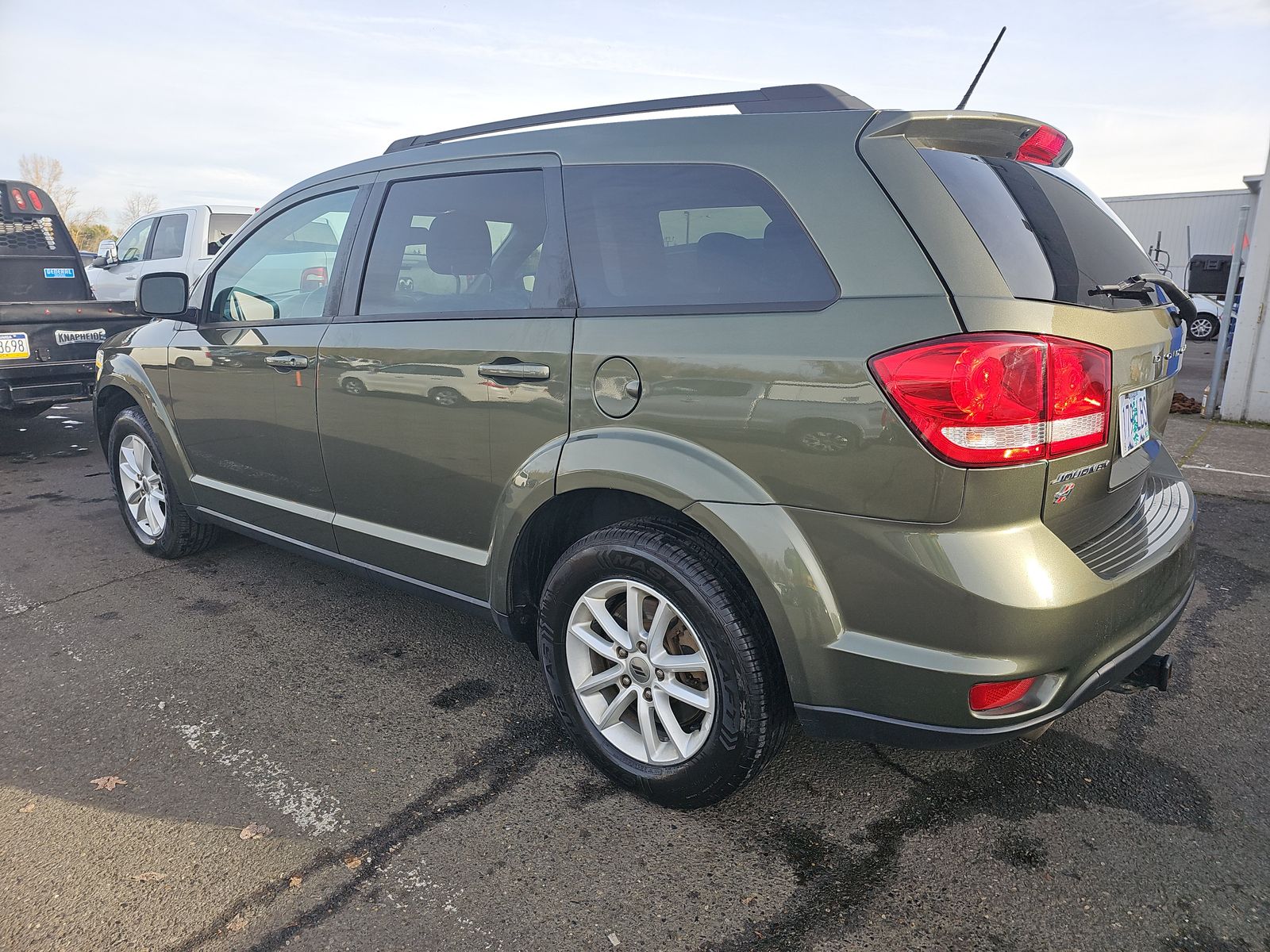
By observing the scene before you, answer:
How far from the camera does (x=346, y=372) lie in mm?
2990

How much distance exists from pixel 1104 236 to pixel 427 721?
2.46m

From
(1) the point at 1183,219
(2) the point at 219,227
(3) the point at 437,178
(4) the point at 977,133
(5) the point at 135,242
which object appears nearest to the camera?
(4) the point at 977,133

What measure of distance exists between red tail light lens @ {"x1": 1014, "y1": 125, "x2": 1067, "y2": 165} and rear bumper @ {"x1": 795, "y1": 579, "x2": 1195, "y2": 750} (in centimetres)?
125

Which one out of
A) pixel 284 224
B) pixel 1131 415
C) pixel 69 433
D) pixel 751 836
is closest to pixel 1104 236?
pixel 1131 415

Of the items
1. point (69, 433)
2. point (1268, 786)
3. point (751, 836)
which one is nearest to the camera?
point (751, 836)

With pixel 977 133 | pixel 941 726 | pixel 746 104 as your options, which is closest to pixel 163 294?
pixel 746 104

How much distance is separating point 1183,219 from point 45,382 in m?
25.1

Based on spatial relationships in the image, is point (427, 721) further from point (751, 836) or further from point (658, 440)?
point (658, 440)

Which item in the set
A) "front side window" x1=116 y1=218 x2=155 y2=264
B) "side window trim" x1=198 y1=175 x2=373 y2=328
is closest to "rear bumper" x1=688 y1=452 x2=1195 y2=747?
"side window trim" x1=198 y1=175 x2=373 y2=328

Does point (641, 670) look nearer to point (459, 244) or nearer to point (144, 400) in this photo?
point (459, 244)

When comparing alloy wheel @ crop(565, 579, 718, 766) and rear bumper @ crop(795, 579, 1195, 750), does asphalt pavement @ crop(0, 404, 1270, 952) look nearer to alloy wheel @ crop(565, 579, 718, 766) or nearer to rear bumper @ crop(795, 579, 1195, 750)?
alloy wheel @ crop(565, 579, 718, 766)

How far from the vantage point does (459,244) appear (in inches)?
111

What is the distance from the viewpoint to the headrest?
9.00 feet

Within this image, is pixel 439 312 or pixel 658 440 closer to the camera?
pixel 658 440
